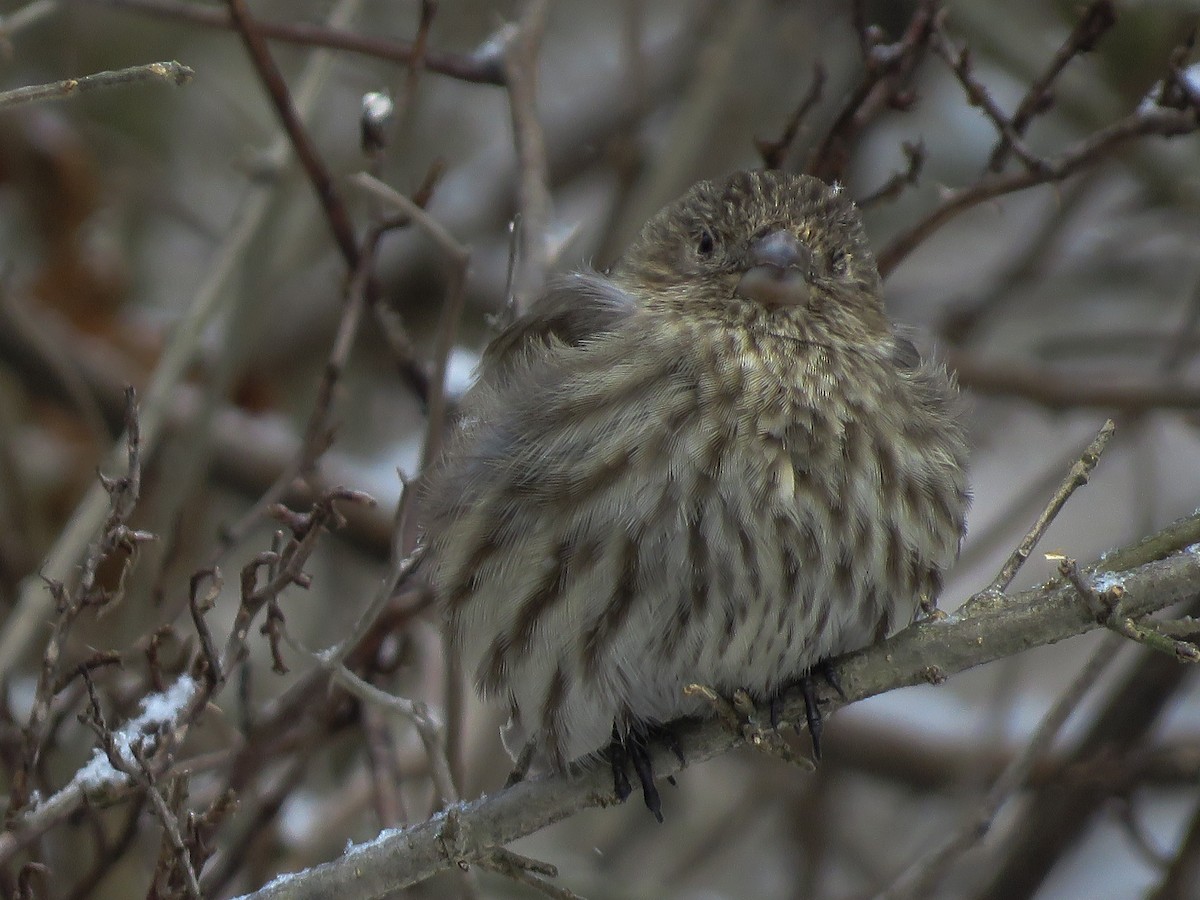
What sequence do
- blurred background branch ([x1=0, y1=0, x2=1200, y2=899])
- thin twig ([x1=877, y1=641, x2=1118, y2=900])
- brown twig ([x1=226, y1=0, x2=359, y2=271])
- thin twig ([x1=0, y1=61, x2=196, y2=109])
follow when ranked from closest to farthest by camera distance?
thin twig ([x1=0, y1=61, x2=196, y2=109]) < blurred background branch ([x1=0, y1=0, x2=1200, y2=899]) < thin twig ([x1=877, y1=641, x2=1118, y2=900]) < brown twig ([x1=226, y1=0, x2=359, y2=271])

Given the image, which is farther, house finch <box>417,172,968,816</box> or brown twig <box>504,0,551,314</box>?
brown twig <box>504,0,551,314</box>

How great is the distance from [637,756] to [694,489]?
628mm

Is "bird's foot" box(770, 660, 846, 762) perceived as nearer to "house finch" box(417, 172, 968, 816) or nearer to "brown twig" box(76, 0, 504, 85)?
"house finch" box(417, 172, 968, 816)

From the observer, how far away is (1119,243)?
6.46 meters

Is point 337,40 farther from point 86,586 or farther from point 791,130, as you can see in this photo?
point 86,586

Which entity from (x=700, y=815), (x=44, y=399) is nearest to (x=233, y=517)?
(x=44, y=399)

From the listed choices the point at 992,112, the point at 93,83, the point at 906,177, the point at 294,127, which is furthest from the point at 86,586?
the point at 992,112

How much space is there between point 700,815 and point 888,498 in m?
3.37

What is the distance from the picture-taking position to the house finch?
11.1 feet

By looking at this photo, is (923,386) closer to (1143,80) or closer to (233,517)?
(1143,80)

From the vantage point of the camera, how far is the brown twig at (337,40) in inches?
157

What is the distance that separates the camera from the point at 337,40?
412 centimetres

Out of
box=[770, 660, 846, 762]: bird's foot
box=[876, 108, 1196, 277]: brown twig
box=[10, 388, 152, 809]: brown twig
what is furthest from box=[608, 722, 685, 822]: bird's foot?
box=[876, 108, 1196, 277]: brown twig

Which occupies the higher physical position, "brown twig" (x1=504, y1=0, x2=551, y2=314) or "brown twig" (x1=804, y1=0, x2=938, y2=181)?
"brown twig" (x1=504, y1=0, x2=551, y2=314)
